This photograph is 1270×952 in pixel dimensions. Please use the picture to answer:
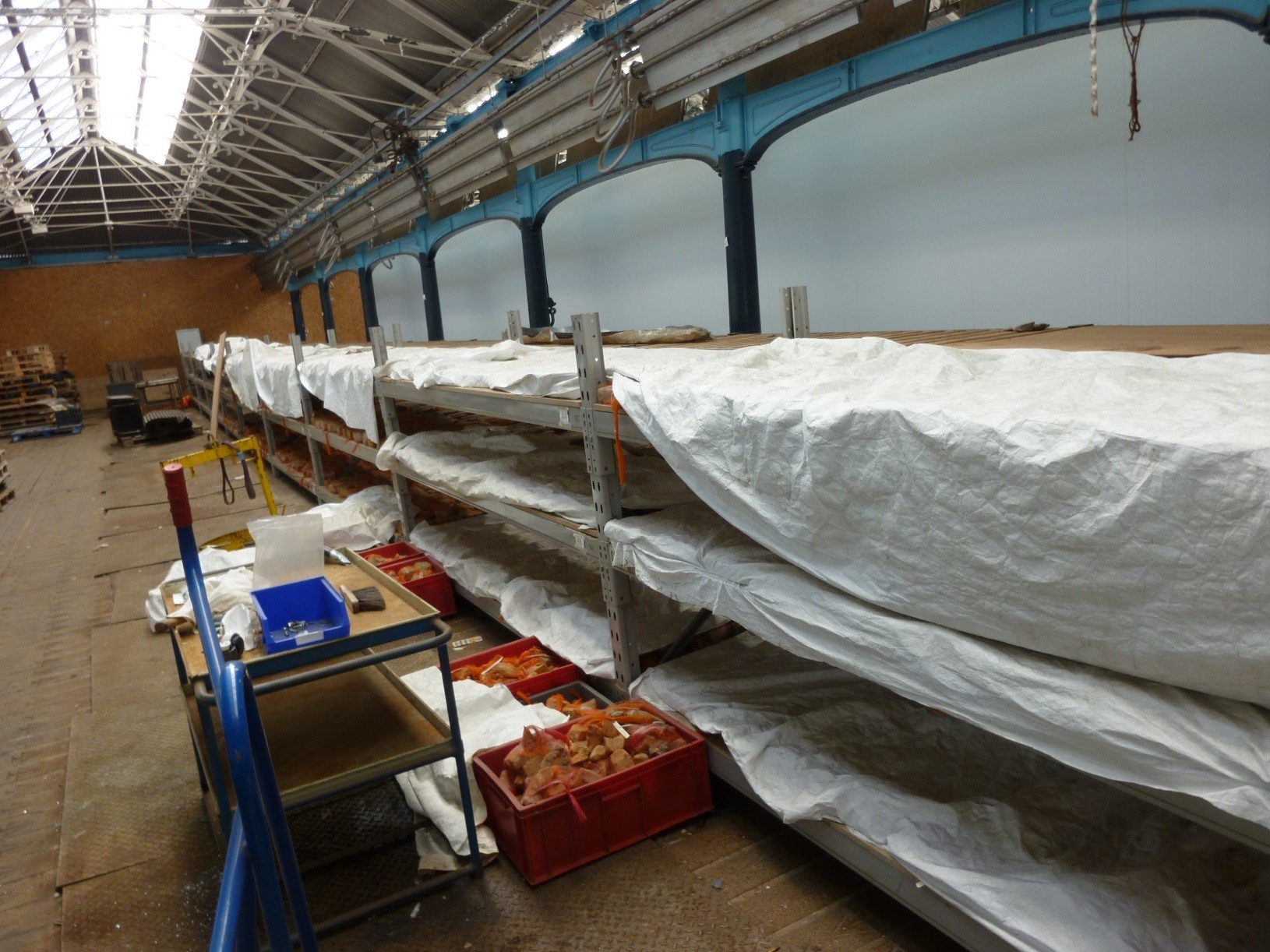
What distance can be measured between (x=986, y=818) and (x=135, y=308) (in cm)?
2454

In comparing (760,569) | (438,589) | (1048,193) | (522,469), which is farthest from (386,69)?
(760,569)

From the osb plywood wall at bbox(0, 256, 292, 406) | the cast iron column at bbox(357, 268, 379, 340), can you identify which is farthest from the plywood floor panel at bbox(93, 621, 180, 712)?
the osb plywood wall at bbox(0, 256, 292, 406)

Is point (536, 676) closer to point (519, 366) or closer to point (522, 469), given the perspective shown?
point (522, 469)

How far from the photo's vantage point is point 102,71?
39.8ft

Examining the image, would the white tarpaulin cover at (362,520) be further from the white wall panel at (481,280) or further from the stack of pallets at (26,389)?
the stack of pallets at (26,389)

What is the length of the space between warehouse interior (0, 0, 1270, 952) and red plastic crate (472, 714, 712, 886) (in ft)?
0.05

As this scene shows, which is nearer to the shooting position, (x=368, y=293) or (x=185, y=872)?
(x=185, y=872)

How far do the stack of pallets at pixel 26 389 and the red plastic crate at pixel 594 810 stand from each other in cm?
1859

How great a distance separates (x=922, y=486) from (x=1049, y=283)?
184 inches

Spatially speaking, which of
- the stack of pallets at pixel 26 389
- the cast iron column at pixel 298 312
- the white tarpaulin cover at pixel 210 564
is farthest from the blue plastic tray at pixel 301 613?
the cast iron column at pixel 298 312

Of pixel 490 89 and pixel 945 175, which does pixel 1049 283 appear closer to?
pixel 945 175

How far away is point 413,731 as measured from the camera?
2.89 metres

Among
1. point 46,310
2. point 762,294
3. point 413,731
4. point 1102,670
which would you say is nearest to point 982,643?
point 1102,670

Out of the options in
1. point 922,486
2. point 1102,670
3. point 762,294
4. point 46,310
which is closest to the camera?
point 1102,670
